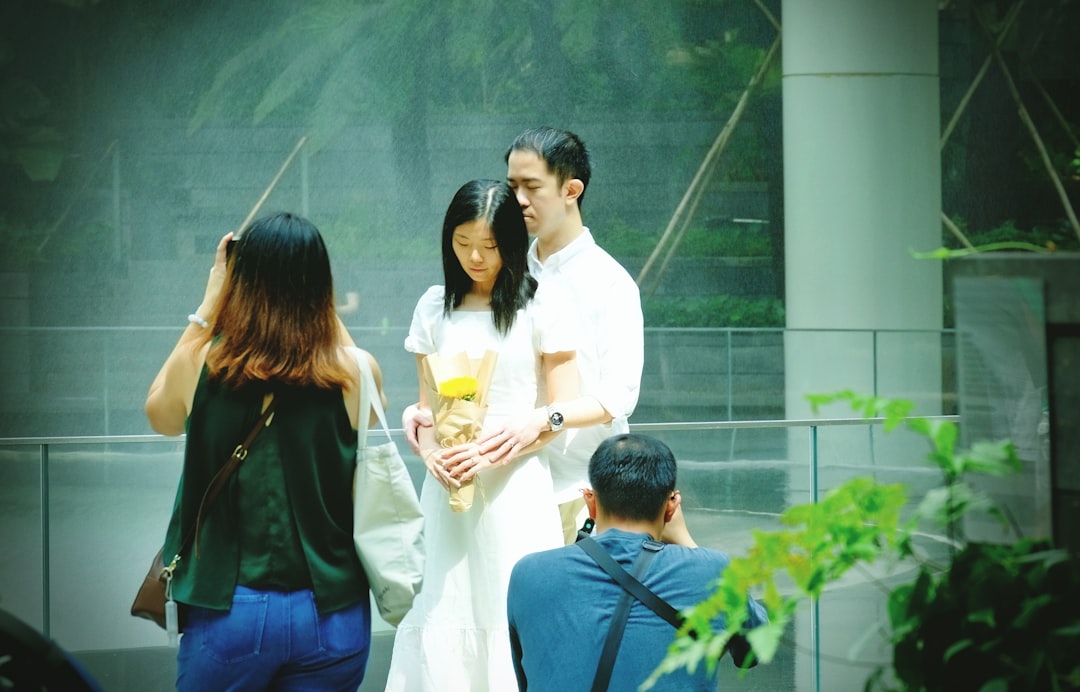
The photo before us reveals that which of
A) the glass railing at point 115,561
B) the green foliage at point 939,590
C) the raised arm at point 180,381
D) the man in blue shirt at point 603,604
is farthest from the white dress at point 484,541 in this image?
the green foliage at point 939,590

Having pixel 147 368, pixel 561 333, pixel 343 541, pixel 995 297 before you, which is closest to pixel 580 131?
pixel 147 368

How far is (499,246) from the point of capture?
8.59 feet

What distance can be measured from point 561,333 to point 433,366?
0.28m

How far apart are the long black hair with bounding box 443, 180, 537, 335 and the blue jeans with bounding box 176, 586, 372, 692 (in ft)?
2.58

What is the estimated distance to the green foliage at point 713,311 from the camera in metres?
8.45

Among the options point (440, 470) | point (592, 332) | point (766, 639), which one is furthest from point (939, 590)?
point (592, 332)

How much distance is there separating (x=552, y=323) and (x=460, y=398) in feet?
0.83

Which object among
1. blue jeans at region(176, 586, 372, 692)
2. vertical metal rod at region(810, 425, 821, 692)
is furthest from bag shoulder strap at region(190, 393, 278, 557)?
vertical metal rod at region(810, 425, 821, 692)

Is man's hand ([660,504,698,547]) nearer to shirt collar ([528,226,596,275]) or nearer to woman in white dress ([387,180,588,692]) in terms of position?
woman in white dress ([387,180,588,692])

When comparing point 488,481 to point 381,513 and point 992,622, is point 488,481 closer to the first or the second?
point 381,513

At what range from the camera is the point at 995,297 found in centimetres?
124

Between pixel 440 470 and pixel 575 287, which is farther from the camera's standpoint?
pixel 575 287

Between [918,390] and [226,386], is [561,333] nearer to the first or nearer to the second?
[226,386]

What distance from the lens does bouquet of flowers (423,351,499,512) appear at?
8.21ft
